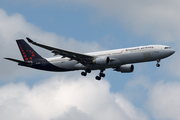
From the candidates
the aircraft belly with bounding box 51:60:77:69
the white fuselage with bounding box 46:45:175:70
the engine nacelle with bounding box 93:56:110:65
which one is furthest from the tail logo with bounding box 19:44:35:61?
the white fuselage with bounding box 46:45:175:70

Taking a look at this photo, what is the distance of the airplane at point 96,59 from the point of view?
59.5 metres

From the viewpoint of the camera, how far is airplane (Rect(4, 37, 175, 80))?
5953cm

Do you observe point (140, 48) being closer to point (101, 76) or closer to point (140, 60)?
point (140, 60)

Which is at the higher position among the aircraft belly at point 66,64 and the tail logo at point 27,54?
the tail logo at point 27,54

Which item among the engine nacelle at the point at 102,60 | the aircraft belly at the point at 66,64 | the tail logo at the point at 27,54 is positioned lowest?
the aircraft belly at the point at 66,64

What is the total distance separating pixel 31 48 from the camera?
2803 inches

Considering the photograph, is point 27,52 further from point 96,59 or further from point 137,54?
point 137,54

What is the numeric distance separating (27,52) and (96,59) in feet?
54.4

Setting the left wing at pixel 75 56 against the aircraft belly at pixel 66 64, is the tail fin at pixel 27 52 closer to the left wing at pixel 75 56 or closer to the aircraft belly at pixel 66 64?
the aircraft belly at pixel 66 64

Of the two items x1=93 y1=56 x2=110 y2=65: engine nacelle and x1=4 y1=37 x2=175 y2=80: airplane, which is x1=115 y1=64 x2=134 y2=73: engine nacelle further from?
x1=93 y1=56 x2=110 y2=65: engine nacelle

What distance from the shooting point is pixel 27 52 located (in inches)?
2781

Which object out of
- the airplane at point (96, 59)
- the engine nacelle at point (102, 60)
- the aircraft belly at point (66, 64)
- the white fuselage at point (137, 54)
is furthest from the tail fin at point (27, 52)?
the white fuselage at point (137, 54)

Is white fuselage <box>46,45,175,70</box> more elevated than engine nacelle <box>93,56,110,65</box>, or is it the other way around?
white fuselage <box>46,45,175,70</box>

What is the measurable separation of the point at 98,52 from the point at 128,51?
5.92 meters
